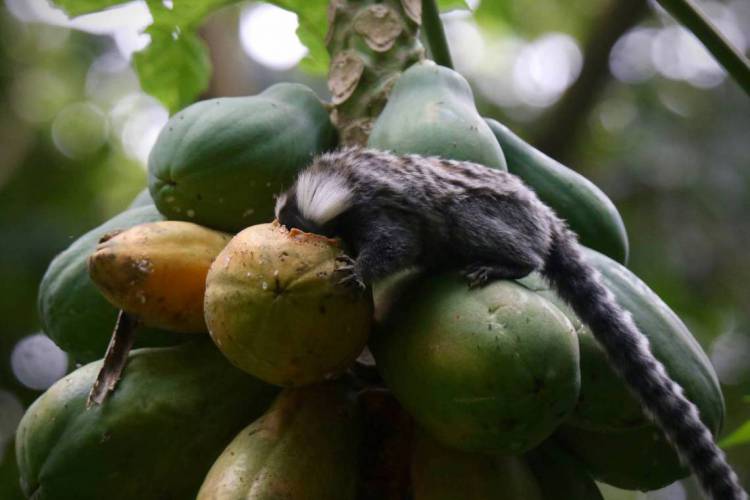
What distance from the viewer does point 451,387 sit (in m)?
1.65

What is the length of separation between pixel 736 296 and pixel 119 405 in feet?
17.8

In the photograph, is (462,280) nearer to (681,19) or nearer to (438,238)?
(438,238)

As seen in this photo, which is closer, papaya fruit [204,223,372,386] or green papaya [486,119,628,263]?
papaya fruit [204,223,372,386]

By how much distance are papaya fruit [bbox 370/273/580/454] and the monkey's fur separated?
141mm

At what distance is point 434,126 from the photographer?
2135mm

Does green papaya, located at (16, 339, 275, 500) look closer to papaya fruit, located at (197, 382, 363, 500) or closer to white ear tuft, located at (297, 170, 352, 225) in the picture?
papaya fruit, located at (197, 382, 363, 500)

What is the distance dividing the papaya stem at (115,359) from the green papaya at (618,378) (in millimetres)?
954

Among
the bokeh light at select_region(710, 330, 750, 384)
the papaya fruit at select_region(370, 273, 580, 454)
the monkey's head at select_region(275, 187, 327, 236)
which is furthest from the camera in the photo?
the bokeh light at select_region(710, 330, 750, 384)

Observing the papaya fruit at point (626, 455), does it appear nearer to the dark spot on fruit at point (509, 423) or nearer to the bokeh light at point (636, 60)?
the dark spot on fruit at point (509, 423)

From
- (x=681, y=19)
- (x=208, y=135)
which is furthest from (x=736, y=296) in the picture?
(x=208, y=135)

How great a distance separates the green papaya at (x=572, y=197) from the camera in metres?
2.40

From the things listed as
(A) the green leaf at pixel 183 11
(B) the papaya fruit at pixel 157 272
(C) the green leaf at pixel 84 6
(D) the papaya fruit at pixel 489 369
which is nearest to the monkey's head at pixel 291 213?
Answer: (B) the papaya fruit at pixel 157 272

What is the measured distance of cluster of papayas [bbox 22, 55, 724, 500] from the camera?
169 cm

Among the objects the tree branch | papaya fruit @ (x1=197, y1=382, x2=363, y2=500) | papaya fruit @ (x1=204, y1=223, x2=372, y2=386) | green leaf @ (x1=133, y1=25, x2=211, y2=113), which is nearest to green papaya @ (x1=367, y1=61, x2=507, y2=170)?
papaya fruit @ (x1=204, y1=223, x2=372, y2=386)
